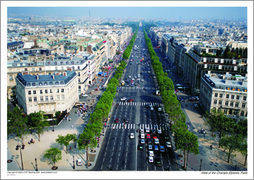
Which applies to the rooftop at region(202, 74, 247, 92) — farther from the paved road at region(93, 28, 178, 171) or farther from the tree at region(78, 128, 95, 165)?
the tree at region(78, 128, 95, 165)

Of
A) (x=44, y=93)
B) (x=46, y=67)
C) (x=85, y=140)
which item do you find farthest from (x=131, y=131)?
(x=46, y=67)

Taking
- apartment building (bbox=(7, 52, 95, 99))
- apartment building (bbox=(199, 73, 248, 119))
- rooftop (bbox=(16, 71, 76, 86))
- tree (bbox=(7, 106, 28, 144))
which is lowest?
tree (bbox=(7, 106, 28, 144))

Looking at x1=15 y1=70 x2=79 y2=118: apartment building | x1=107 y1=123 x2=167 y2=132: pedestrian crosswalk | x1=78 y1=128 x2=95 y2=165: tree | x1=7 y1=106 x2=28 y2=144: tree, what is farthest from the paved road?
x1=7 y1=106 x2=28 y2=144: tree

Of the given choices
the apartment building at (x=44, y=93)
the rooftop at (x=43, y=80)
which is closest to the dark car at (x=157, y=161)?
the apartment building at (x=44, y=93)

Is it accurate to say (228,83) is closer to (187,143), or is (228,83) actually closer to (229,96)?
(229,96)

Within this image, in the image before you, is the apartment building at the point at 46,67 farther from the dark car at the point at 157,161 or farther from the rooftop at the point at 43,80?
the dark car at the point at 157,161

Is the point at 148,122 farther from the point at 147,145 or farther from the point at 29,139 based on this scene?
the point at 29,139

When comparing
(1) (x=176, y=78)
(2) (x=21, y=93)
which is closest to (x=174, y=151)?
(2) (x=21, y=93)
